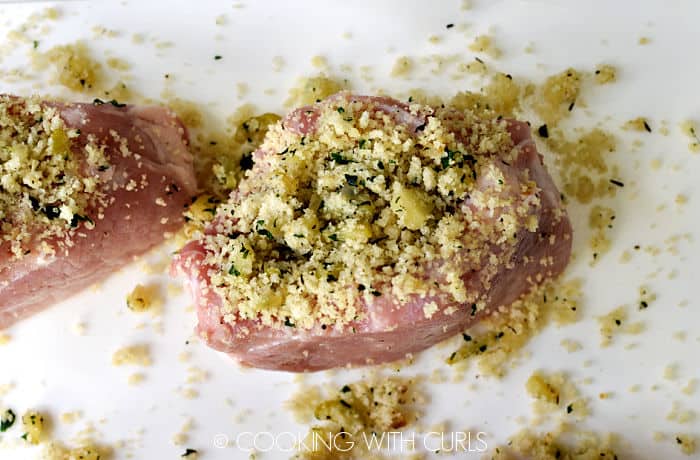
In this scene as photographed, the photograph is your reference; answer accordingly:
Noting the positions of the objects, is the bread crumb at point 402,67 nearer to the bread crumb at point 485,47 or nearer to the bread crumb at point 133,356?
the bread crumb at point 485,47

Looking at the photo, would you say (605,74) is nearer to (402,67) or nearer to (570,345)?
(402,67)

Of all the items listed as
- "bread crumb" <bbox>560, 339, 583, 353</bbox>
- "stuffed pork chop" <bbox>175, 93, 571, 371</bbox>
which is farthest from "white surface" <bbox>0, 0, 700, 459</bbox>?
"stuffed pork chop" <bbox>175, 93, 571, 371</bbox>

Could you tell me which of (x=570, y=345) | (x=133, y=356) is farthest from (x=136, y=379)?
(x=570, y=345)

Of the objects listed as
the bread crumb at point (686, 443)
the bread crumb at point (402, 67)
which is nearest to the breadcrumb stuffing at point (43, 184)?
the bread crumb at point (402, 67)

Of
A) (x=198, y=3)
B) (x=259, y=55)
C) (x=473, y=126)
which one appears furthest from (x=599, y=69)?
(x=198, y=3)

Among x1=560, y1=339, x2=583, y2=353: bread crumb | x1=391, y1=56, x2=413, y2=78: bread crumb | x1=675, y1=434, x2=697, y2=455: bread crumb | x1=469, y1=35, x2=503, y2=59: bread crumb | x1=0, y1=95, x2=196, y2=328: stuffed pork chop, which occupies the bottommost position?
x1=675, y1=434, x2=697, y2=455: bread crumb

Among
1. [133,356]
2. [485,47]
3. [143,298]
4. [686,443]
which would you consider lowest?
[686,443]

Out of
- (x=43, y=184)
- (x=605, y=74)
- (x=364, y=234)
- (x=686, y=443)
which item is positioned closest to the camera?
(x=364, y=234)

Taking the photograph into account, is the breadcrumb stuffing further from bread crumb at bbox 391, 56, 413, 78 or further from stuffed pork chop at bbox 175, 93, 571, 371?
bread crumb at bbox 391, 56, 413, 78
